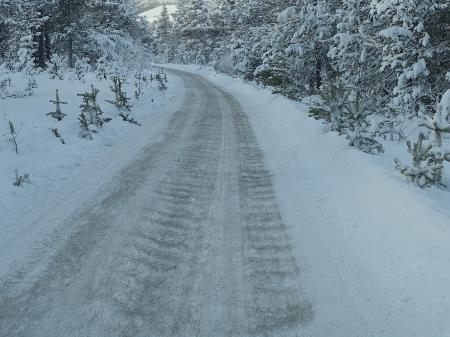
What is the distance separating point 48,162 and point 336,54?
37.8 ft

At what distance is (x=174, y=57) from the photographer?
78.4 metres

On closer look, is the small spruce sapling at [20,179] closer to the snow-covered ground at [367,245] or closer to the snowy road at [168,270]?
the snowy road at [168,270]

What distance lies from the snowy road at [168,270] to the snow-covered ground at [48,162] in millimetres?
377

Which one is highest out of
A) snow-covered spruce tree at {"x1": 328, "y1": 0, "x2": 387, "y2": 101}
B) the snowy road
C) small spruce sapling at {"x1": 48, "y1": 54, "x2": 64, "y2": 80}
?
snow-covered spruce tree at {"x1": 328, "y1": 0, "x2": 387, "y2": 101}

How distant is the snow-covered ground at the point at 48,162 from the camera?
5531 mm

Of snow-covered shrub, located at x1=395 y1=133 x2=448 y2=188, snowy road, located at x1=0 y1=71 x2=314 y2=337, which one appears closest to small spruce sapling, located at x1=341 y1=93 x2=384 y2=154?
snowy road, located at x1=0 y1=71 x2=314 y2=337

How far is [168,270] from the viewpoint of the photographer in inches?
182

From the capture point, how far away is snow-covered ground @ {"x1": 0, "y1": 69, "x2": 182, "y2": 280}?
5.53 metres

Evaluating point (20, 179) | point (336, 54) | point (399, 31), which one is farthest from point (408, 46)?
point (20, 179)

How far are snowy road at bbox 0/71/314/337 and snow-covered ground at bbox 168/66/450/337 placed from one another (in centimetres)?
26

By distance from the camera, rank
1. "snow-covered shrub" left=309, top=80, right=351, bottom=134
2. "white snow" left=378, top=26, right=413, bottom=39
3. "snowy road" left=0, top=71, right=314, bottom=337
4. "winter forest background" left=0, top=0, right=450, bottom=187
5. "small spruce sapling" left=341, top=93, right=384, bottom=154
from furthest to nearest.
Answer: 1. "white snow" left=378, top=26, right=413, bottom=39
2. "snow-covered shrub" left=309, top=80, right=351, bottom=134
3. "winter forest background" left=0, top=0, right=450, bottom=187
4. "small spruce sapling" left=341, top=93, right=384, bottom=154
5. "snowy road" left=0, top=71, right=314, bottom=337

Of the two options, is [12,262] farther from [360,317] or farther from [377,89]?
[377,89]

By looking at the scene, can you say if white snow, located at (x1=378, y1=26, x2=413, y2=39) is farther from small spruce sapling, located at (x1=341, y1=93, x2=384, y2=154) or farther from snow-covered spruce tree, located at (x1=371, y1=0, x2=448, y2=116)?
small spruce sapling, located at (x1=341, y1=93, x2=384, y2=154)

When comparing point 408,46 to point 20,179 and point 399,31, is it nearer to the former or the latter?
point 399,31
